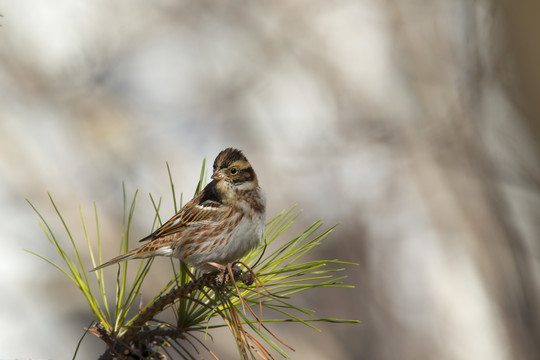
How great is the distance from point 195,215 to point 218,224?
0.29 ft

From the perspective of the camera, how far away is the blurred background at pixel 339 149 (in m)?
5.80

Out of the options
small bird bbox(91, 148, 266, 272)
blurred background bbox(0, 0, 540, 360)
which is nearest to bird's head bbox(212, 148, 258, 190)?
small bird bbox(91, 148, 266, 272)

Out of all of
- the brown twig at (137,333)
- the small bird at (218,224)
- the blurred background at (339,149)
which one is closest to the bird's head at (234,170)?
the small bird at (218,224)

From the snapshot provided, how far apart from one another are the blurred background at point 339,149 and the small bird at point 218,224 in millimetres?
3429

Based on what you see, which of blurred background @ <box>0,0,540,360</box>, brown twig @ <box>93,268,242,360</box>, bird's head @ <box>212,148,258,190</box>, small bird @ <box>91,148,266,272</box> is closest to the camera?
brown twig @ <box>93,268,242,360</box>

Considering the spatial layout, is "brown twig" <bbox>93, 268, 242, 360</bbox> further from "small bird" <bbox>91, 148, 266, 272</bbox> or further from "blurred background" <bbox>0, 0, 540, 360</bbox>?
"blurred background" <bbox>0, 0, 540, 360</bbox>

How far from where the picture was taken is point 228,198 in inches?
87.1

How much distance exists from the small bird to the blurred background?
343 cm

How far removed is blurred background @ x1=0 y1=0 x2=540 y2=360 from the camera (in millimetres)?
5801

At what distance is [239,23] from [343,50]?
1.21m

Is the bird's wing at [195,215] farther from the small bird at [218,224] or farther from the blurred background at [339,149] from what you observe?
the blurred background at [339,149]

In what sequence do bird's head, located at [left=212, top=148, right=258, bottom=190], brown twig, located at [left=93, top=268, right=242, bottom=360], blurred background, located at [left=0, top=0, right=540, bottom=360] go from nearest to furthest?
brown twig, located at [left=93, top=268, right=242, bottom=360]
bird's head, located at [left=212, top=148, right=258, bottom=190]
blurred background, located at [left=0, top=0, right=540, bottom=360]

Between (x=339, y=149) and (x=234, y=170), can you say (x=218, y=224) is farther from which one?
(x=339, y=149)

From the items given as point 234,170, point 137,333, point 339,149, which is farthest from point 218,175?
point 339,149
